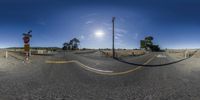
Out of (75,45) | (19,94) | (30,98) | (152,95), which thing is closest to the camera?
(30,98)

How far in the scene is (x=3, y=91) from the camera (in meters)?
6.07

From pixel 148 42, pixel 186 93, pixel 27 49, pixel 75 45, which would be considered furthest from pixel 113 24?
pixel 148 42

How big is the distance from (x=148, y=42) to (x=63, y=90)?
118616 millimetres

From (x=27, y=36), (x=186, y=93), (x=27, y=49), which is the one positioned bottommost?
(x=186, y=93)

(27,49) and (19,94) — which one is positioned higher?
(27,49)

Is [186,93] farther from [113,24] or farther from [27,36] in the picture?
[113,24]

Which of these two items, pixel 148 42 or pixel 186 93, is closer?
pixel 186 93

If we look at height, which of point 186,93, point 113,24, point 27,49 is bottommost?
point 186,93

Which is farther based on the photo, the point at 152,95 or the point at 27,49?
the point at 27,49

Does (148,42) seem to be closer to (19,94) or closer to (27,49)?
(27,49)

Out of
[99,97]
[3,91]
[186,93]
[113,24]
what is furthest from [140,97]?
[113,24]

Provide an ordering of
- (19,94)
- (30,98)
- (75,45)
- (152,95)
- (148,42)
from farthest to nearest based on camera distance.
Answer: (148,42) < (75,45) < (152,95) < (19,94) < (30,98)

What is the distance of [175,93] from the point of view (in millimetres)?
6531

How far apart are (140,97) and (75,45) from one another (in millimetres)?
64263
